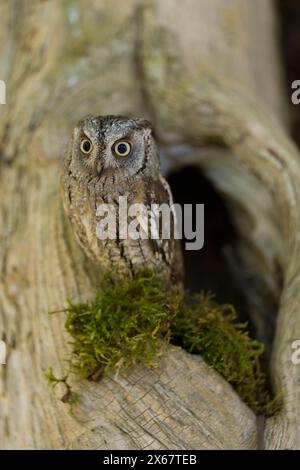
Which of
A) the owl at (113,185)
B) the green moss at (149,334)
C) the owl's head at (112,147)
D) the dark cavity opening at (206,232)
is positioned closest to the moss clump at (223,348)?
the green moss at (149,334)

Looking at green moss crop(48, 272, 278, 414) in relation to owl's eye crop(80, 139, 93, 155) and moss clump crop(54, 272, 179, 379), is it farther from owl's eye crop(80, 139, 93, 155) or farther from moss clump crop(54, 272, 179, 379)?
owl's eye crop(80, 139, 93, 155)

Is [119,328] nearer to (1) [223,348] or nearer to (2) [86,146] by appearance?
(1) [223,348]

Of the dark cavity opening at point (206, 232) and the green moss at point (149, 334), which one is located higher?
the dark cavity opening at point (206, 232)

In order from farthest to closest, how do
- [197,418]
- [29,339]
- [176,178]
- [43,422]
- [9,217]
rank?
1. [176,178]
2. [9,217]
3. [29,339]
4. [43,422]
5. [197,418]

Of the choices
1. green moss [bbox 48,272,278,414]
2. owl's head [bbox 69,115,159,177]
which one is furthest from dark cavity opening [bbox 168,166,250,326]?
owl's head [bbox 69,115,159,177]

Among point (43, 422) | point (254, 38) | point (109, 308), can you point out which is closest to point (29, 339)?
point (43, 422)

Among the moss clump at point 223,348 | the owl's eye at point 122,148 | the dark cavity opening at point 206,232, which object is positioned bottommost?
the moss clump at point 223,348

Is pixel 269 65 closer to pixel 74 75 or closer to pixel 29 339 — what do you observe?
pixel 74 75

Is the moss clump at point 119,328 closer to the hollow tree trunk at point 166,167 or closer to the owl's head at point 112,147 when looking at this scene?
the hollow tree trunk at point 166,167
